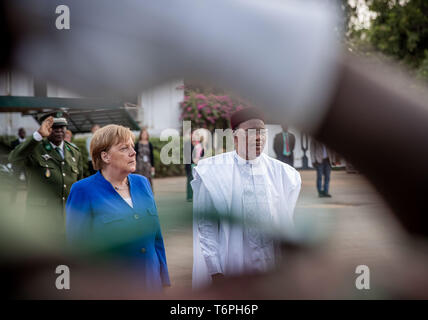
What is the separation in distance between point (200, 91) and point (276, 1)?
25 cm

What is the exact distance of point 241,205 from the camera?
1.29 metres

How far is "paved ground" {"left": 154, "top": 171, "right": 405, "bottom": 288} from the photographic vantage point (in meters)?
1.17

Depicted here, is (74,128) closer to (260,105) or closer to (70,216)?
(70,216)

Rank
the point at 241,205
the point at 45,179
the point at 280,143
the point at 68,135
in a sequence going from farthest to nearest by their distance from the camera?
the point at 45,179
the point at 68,135
the point at 241,205
the point at 280,143

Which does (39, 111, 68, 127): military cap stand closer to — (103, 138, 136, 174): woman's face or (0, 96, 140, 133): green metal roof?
(0, 96, 140, 133): green metal roof

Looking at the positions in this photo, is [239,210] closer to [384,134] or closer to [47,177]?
[384,134]

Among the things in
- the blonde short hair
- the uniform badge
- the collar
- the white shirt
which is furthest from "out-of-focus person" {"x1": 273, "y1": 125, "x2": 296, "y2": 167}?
the uniform badge

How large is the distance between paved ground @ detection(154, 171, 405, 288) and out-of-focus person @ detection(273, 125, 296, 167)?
69 mm

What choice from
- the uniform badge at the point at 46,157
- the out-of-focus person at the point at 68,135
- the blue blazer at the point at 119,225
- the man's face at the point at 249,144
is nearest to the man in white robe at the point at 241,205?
the man's face at the point at 249,144

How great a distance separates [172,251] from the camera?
142 centimetres

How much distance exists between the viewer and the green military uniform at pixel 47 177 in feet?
3.87

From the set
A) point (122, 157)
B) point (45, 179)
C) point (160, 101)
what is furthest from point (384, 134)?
point (45, 179)

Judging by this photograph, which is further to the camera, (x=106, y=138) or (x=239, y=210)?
(x=106, y=138)

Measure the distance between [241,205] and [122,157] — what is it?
1.54ft
